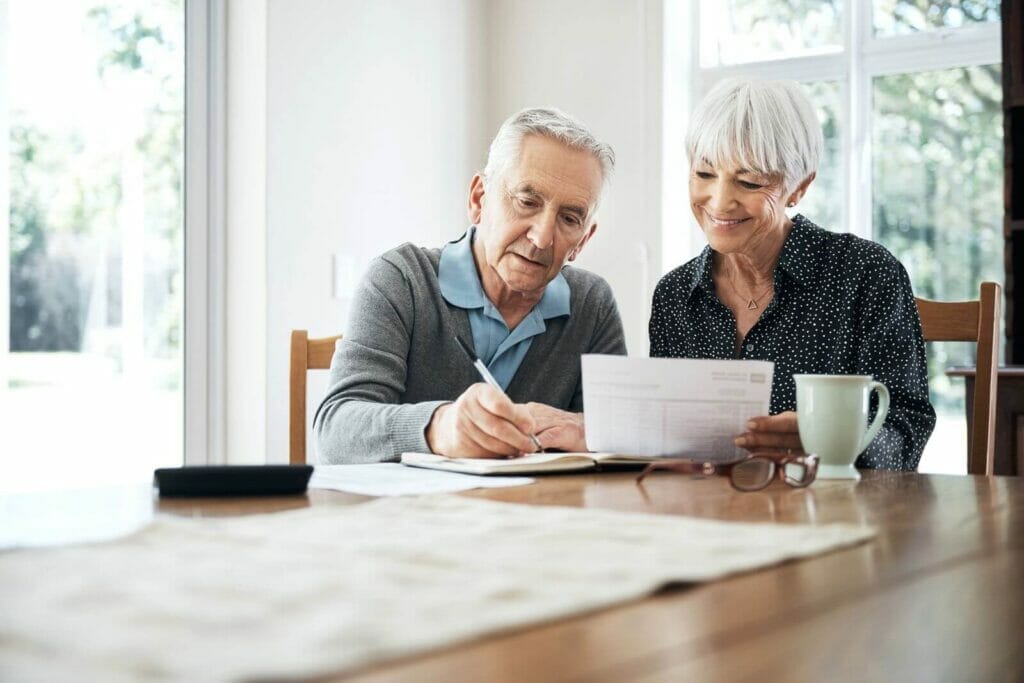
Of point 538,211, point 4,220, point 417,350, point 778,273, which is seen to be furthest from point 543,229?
point 4,220

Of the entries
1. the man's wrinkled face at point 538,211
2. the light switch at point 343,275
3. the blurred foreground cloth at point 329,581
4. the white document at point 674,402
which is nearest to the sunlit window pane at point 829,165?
the light switch at point 343,275

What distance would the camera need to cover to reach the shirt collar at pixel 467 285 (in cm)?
177

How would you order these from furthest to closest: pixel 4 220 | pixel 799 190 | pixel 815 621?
pixel 4 220
pixel 799 190
pixel 815 621

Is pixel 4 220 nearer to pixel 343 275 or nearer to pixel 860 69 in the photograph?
pixel 343 275

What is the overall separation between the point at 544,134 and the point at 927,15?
83.9 inches

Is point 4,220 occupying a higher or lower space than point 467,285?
higher

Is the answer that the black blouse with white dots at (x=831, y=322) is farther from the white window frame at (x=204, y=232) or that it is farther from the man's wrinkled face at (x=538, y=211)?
the white window frame at (x=204, y=232)

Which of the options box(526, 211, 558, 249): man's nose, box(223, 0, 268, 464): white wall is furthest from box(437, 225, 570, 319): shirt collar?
box(223, 0, 268, 464): white wall

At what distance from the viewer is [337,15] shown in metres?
3.25

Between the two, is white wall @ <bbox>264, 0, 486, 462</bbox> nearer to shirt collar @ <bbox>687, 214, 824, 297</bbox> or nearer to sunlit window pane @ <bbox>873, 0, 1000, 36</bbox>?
sunlit window pane @ <bbox>873, 0, 1000, 36</bbox>

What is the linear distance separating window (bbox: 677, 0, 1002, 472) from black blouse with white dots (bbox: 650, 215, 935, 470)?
5.79 feet

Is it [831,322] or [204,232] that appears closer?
[831,322]

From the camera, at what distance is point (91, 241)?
9.34 ft

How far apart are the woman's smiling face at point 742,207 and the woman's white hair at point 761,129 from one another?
Result: 0.6 inches
